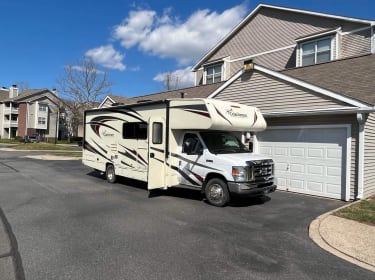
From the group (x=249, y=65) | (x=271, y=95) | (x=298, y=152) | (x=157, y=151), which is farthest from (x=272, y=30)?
(x=157, y=151)

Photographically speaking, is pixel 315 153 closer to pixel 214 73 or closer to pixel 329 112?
pixel 329 112

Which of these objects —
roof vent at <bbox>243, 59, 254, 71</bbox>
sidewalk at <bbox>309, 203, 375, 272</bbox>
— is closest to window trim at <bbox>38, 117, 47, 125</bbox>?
roof vent at <bbox>243, 59, 254, 71</bbox>

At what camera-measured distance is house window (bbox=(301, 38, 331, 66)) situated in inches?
702

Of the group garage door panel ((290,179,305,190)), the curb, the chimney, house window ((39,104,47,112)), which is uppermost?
the chimney

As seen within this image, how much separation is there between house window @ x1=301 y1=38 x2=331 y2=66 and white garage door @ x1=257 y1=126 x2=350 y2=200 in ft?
28.6

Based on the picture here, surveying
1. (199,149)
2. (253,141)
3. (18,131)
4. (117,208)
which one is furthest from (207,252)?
(18,131)

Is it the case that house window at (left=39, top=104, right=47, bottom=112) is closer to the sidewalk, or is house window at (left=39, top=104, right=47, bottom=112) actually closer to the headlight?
the headlight

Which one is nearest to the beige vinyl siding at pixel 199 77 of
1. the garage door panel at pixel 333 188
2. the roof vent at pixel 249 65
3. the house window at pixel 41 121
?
the roof vent at pixel 249 65

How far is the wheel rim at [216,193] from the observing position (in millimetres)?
8516

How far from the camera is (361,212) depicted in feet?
25.9

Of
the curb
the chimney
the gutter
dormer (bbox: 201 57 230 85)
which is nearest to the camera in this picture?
the curb

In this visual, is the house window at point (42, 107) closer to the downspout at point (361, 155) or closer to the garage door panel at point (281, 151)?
the garage door panel at point (281, 151)

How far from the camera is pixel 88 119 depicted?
1359cm

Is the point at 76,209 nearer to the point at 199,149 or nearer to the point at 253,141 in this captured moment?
the point at 199,149
